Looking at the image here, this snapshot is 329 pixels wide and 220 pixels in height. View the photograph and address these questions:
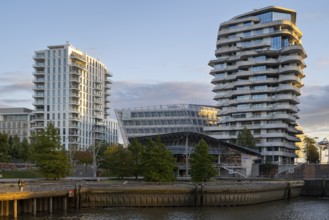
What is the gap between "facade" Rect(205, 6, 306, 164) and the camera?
16438cm

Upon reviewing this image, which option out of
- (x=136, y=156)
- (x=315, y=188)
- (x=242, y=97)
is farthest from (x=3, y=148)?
(x=242, y=97)

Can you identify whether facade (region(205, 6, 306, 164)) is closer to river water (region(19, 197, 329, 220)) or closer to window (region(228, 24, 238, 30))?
window (region(228, 24, 238, 30))

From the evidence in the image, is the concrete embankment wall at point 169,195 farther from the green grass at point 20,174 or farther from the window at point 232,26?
the window at point 232,26

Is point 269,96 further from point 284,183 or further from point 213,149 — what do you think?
point 284,183

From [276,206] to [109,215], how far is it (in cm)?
2848

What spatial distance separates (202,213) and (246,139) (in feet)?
311

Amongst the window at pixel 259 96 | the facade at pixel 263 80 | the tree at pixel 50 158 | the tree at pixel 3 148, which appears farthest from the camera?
the window at pixel 259 96

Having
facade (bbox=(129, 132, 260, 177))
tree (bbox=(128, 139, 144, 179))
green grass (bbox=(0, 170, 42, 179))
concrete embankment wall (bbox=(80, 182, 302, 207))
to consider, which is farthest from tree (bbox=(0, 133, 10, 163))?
concrete embankment wall (bbox=(80, 182, 302, 207))

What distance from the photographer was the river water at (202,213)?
5878 centimetres

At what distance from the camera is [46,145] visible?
265ft

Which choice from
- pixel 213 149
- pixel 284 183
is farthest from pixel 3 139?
pixel 284 183

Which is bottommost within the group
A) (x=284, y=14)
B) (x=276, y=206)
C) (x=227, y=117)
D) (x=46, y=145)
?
(x=276, y=206)

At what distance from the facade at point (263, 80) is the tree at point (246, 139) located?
29.1 ft

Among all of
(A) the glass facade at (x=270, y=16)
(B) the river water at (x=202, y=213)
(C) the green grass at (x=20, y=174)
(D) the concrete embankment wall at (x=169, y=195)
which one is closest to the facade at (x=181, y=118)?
(A) the glass facade at (x=270, y=16)
